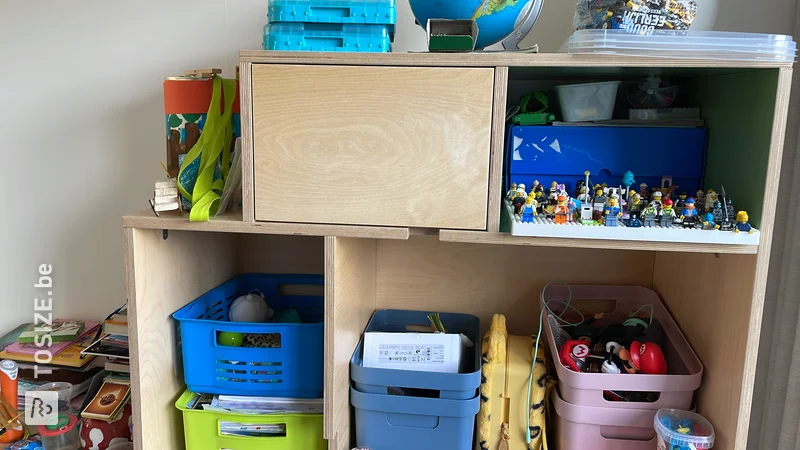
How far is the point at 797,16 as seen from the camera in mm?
1150

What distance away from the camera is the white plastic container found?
1045 millimetres

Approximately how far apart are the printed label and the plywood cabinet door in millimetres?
284

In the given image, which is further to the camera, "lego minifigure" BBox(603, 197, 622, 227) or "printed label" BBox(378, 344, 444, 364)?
"printed label" BBox(378, 344, 444, 364)

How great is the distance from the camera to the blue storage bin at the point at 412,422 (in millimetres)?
1080

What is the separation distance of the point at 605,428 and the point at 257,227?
28.0 inches

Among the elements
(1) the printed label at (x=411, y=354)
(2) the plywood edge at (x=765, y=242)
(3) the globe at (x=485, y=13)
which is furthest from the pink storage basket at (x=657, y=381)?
(3) the globe at (x=485, y=13)

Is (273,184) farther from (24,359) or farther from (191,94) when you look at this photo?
(24,359)

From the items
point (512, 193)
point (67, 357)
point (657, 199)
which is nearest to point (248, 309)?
point (67, 357)

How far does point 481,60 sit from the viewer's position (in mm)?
900

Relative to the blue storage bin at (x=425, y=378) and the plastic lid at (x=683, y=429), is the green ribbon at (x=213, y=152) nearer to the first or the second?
the blue storage bin at (x=425, y=378)

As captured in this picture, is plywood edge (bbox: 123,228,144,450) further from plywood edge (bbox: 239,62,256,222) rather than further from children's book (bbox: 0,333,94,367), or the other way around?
children's book (bbox: 0,333,94,367)

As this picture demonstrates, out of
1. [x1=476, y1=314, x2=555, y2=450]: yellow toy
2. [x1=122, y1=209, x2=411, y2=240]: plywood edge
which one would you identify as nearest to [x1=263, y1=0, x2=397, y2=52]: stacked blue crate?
[x1=122, y1=209, x2=411, y2=240]: plywood edge

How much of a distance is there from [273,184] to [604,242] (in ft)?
1.77

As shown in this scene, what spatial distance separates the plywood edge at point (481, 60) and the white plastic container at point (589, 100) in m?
0.16
